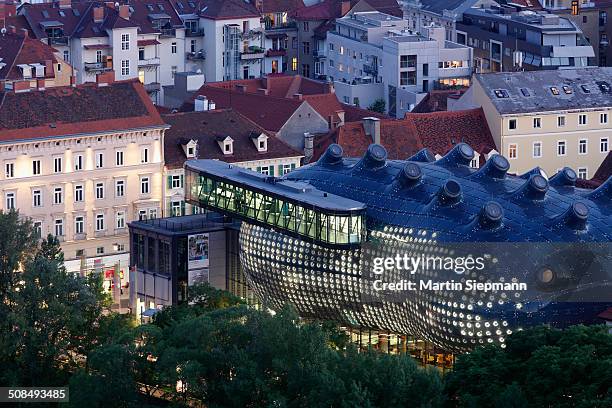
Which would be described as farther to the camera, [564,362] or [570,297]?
[570,297]

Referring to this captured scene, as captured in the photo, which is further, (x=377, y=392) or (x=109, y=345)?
(x=109, y=345)

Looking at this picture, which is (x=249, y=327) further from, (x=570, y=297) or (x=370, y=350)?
(x=570, y=297)

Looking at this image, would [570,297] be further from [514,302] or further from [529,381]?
[529,381]

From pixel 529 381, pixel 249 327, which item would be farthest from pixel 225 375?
pixel 529 381

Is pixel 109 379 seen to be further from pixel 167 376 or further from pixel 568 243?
pixel 568 243

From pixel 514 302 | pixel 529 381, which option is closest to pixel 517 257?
pixel 514 302
